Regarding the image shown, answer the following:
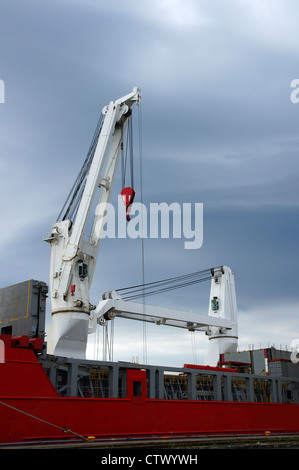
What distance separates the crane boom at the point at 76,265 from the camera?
1013 inches

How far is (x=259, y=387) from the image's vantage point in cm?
2625

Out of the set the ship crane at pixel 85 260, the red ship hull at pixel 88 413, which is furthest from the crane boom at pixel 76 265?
the red ship hull at pixel 88 413

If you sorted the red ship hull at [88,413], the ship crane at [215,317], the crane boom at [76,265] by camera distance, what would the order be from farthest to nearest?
1. the ship crane at [215,317]
2. the crane boom at [76,265]
3. the red ship hull at [88,413]

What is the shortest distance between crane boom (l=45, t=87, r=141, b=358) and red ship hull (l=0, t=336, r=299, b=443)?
6.87 meters

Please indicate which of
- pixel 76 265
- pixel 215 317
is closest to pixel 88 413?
pixel 76 265

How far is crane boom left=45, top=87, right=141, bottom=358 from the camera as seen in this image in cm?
2572

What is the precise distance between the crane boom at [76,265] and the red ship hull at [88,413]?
6.87 metres

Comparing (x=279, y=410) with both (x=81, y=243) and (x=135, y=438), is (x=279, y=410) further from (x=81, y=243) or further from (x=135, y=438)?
(x=81, y=243)

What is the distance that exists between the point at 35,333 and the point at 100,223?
30.8ft

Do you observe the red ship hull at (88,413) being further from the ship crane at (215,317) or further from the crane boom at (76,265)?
the ship crane at (215,317)

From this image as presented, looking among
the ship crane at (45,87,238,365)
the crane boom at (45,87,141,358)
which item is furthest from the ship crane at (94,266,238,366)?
the crane boom at (45,87,141,358)

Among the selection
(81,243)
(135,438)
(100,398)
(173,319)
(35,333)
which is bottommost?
(135,438)

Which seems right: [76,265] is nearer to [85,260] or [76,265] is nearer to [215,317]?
[85,260]
